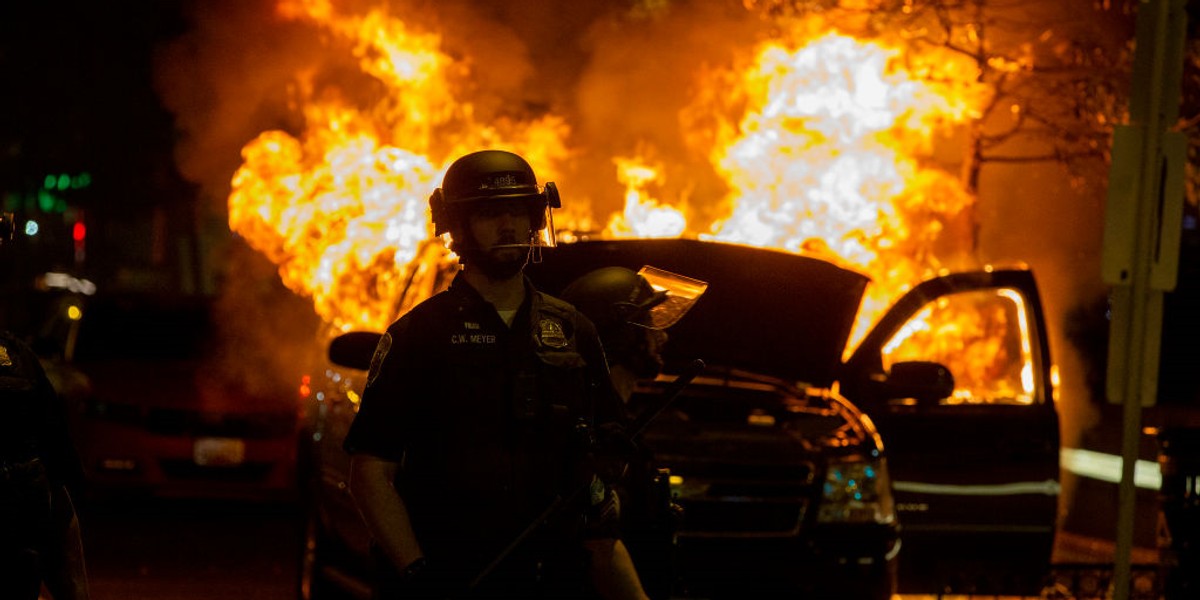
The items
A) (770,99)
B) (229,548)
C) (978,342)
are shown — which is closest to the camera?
(978,342)

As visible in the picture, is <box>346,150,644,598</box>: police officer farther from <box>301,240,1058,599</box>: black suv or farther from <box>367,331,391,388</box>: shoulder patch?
<box>301,240,1058,599</box>: black suv

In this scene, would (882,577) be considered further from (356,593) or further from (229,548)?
(229,548)

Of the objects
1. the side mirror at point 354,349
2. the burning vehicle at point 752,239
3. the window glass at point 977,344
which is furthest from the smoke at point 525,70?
the side mirror at point 354,349

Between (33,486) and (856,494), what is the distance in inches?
143

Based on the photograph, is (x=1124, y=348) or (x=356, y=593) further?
(x=356, y=593)

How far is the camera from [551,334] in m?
4.32

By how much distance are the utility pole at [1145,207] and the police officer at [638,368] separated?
6.52ft

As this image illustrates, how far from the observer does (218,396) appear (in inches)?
524

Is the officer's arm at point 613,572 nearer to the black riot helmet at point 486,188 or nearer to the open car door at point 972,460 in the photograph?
the black riot helmet at point 486,188

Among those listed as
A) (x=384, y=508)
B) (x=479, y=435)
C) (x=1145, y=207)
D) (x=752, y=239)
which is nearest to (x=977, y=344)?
(x=752, y=239)

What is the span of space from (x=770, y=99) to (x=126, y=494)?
556cm

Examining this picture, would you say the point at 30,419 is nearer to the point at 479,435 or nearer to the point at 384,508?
the point at 384,508

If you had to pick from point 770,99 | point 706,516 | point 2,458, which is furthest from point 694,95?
point 2,458

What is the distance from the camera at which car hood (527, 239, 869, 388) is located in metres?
7.57
